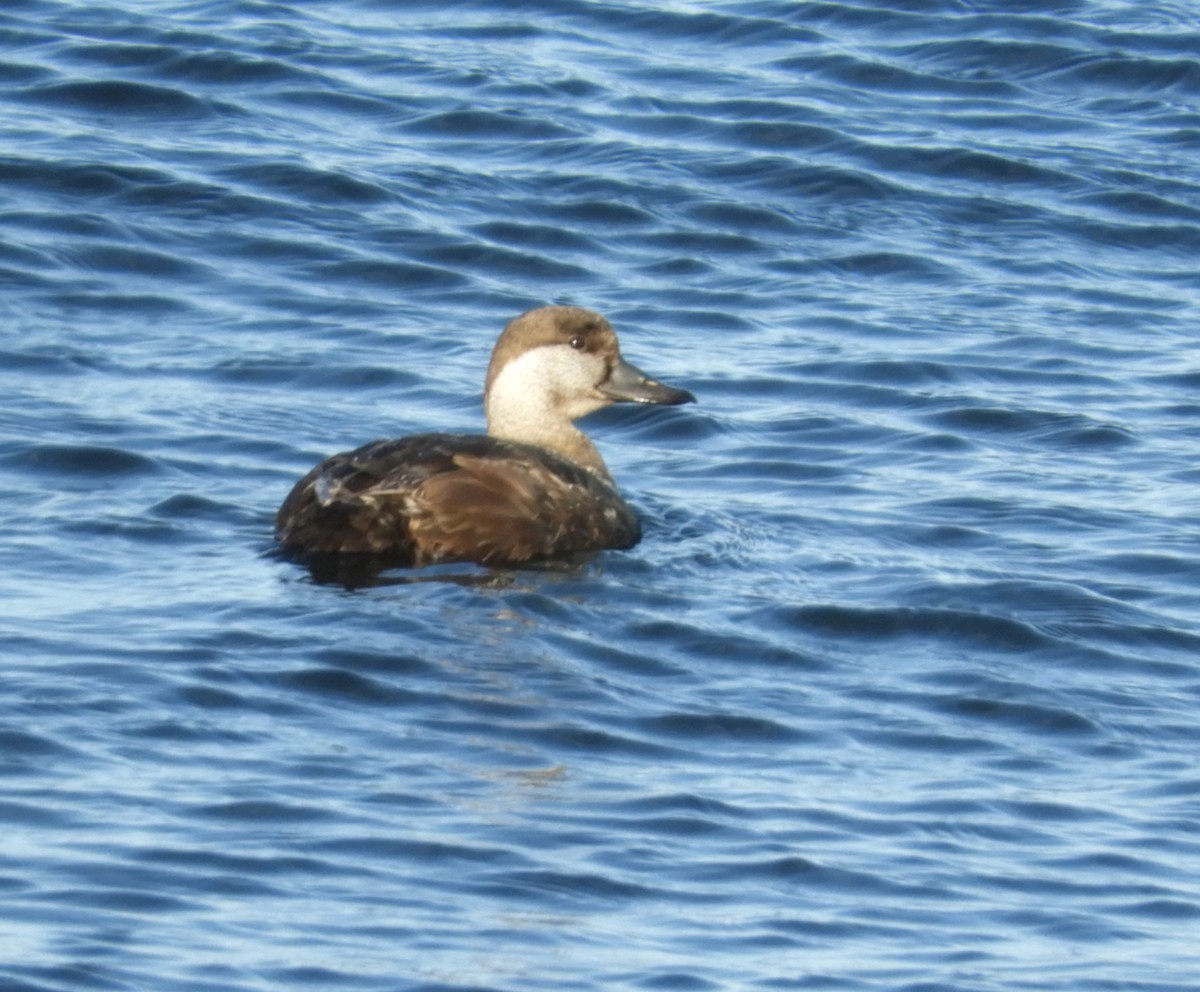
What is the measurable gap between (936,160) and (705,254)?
1919mm

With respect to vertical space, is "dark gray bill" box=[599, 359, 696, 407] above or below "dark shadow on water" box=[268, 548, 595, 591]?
above

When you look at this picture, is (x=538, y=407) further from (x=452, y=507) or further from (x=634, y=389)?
(x=452, y=507)

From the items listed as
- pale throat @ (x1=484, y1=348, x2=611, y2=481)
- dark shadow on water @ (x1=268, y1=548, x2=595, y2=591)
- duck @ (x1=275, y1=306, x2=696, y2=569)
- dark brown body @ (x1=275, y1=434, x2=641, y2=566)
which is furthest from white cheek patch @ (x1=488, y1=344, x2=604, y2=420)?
dark shadow on water @ (x1=268, y1=548, x2=595, y2=591)

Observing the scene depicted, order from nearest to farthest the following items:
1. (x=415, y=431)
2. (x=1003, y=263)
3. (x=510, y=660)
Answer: (x=510, y=660) → (x=415, y=431) → (x=1003, y=263)

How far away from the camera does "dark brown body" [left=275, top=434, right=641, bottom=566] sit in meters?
8.12

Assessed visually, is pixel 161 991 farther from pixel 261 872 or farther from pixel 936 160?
pixel 936 160

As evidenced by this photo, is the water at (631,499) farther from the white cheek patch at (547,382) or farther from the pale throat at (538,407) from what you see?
the white cheek patch at (547,382)

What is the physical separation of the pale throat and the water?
1.20 ft

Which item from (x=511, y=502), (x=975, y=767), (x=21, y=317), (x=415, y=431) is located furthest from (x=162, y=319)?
(x=975, y=767)

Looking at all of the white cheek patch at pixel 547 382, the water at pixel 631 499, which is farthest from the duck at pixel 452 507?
the white cheek patch at pixel 547 382

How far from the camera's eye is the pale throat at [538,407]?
9484 mm

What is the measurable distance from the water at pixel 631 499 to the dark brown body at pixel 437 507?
17 cm

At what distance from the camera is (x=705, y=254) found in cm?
1280

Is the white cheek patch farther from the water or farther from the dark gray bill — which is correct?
the water
